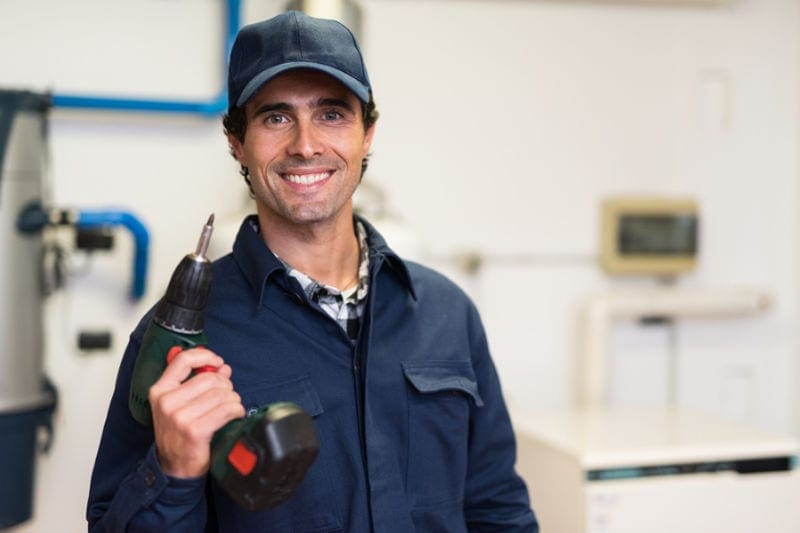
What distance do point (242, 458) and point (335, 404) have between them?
0.23 m

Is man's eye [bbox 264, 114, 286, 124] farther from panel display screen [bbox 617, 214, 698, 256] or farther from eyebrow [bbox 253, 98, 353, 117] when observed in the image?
panel display screen [bbox 617, 214, 698, 256]

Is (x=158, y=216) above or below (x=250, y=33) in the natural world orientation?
→ below

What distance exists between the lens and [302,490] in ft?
3.43

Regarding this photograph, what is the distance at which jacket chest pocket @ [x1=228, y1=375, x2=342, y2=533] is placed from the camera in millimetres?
1032

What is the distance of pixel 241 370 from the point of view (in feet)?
3.46

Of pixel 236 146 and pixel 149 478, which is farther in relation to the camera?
pixel 236 146

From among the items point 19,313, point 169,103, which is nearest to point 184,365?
point 19,313

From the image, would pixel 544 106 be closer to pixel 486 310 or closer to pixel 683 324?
pixel 486 310

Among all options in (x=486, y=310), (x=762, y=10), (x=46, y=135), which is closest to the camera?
(x=46, y=135)

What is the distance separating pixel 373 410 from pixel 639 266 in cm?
144

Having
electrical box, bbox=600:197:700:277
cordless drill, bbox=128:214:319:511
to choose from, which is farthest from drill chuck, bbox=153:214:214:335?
electrical box, bbox=600:197:700:277

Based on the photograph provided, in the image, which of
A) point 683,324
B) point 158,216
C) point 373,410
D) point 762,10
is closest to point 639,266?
point 683,324

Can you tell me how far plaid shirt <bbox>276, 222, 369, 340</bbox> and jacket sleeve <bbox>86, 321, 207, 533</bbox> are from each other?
22cm

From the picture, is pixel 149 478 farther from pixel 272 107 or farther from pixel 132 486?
pixel 272 107
